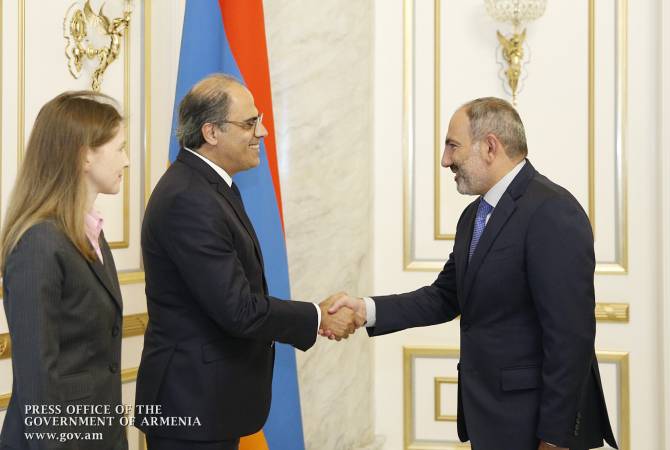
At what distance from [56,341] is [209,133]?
888mm

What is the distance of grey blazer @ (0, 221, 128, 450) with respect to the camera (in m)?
1.95

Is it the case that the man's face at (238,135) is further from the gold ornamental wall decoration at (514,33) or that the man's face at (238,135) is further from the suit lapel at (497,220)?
the gold ornamental wall decoration at (514,33)

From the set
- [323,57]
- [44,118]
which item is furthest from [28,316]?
[323,57]

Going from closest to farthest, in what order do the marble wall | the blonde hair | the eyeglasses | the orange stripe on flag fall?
the blonde hair
the eyeglasses
the orange stripe on flag
the marble wall

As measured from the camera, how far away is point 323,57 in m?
4.08

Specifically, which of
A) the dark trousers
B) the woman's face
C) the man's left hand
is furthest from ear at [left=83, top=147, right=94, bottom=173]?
the man's left hand

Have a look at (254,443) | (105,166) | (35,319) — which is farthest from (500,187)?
(254,443)

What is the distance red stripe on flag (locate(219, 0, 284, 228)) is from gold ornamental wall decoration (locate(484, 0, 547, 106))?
1508mm

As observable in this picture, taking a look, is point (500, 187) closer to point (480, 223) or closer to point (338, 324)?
point (480, 223)

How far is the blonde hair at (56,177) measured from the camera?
6.80ft

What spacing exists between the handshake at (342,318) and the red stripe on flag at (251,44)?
0.64m

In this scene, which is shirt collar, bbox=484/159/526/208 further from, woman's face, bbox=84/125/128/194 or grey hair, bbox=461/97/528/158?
woman's face, bbox=84/125/128/194

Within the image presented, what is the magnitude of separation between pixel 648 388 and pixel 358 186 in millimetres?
2046

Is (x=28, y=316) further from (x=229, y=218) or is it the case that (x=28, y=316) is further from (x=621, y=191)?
(x=621, y=191)
